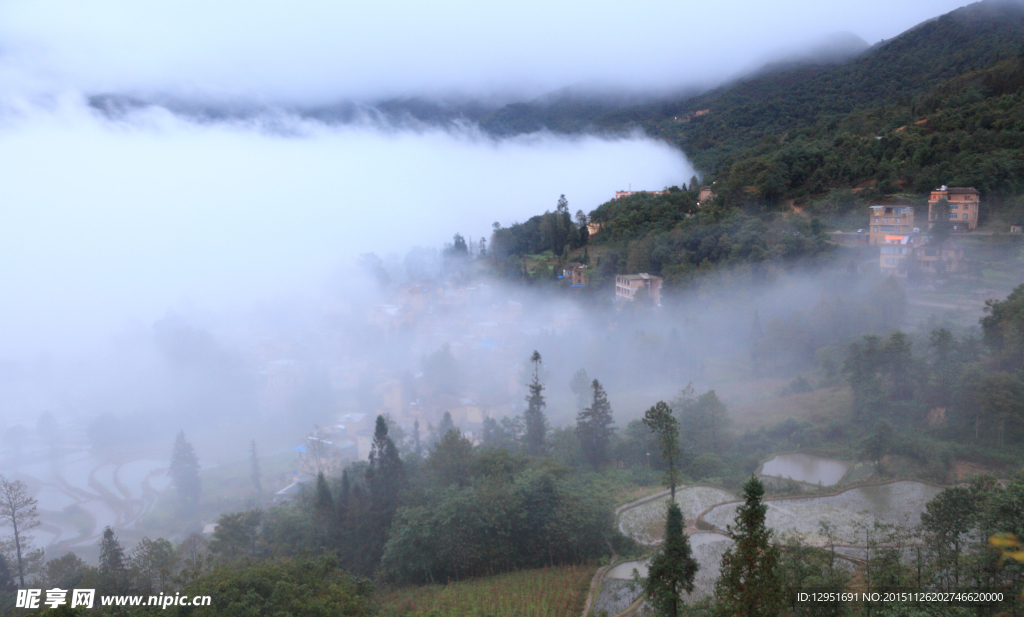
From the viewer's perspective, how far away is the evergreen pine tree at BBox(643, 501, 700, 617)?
27.3 ft

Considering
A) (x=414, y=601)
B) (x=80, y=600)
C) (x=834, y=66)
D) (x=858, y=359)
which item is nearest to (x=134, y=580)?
(x=80, y=600)

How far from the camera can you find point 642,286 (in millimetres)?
33219

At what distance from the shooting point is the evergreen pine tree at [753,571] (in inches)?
238

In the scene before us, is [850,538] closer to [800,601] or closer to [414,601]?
[800,601]

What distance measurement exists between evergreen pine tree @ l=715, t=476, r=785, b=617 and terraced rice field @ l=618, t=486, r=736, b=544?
7.43 m

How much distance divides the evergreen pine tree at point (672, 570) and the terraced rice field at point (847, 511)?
4.25m

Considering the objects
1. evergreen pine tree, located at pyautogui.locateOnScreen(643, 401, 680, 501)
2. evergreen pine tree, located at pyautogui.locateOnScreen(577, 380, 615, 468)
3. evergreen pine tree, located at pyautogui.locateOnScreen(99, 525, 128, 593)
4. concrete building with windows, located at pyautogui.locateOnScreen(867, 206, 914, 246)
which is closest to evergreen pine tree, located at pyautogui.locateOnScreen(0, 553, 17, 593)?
evergreen pine tree, located at pyautogui.locateOnScreen(99, 525, 128, 593)

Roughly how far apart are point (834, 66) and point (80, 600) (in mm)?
88475

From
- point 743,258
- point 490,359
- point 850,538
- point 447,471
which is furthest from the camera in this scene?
point 490,359

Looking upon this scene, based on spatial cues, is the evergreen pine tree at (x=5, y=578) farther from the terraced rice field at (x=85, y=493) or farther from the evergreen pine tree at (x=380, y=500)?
the evergreen pine tree at (x=380, y=500)

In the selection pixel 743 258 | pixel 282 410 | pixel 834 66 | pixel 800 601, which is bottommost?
pixel 282 410

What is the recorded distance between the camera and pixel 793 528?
12.2 m

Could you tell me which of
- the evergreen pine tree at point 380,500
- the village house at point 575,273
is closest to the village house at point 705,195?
the village house at point 575,273

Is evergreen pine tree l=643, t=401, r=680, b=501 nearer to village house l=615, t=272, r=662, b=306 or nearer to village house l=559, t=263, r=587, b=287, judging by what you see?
village house l=615, t=272, r=662, b=306
